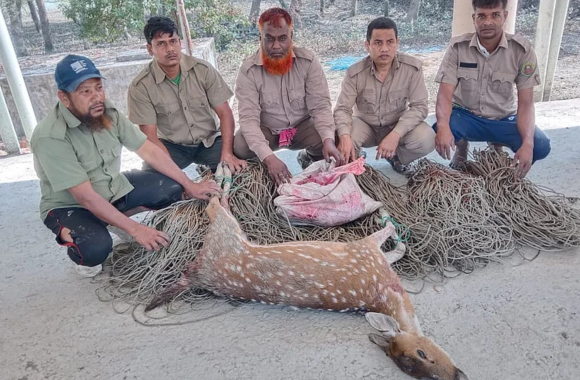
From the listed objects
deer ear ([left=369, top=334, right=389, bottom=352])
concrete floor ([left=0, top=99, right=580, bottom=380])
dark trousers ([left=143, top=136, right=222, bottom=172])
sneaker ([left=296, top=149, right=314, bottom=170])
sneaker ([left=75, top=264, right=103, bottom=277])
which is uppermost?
dark trousers ([left=143, top=136, right=222, bottom=172])

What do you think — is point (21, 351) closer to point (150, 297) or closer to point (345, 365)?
point (150, 297)

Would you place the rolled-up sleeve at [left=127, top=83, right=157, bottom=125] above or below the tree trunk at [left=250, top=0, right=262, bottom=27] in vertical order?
below

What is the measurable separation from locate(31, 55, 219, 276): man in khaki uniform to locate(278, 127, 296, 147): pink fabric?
949mm

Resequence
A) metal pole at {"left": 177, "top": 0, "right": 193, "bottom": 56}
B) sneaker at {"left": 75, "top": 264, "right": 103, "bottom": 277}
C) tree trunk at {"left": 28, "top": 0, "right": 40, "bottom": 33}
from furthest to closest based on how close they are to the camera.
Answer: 1. tree trunk at {"left": 28, "top": 0, "right": 40, "bottom": 33}
2. metal pole at {"left": 177, "top": 0, "right": 193, "bottom": 56}
3. sneaker at {"left": 75, "top": 264, "right": 103, "bottom": 277}

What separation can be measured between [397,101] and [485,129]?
0.74 metres

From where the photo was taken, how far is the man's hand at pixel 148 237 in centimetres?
254

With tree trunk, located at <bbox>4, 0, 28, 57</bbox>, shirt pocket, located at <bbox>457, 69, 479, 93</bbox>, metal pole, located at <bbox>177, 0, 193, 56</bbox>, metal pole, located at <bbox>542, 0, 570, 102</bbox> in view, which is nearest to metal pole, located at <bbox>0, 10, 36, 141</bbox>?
metal pole, located at <bbox>177, 0, 193, 56</bbox>

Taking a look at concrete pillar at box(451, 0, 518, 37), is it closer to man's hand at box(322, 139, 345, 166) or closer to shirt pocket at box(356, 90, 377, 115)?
shirt pocket at box(356, 90, 377, 115)

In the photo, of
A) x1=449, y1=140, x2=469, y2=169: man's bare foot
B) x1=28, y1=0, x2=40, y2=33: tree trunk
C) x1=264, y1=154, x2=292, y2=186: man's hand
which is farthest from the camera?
x1=28, y1=0, x2=40, y2=33: tree trunk

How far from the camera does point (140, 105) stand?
3.32 meters

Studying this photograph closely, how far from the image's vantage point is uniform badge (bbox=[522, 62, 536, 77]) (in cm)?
331

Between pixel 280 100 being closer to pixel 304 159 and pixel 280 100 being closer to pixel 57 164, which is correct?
pixel 304 159

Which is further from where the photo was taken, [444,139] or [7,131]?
[7,131]

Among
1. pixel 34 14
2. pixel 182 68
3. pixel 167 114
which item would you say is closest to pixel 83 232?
pixel 167 114
